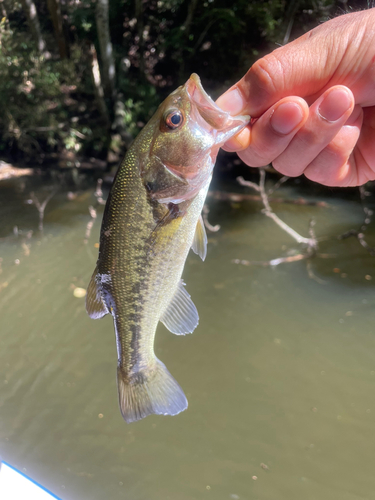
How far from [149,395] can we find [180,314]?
0.44 meters

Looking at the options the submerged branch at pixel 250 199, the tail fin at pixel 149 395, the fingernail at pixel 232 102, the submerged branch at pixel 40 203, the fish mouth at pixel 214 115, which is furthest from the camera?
the submerged branch at pixel 250 199

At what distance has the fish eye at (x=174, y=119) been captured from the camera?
1.36 metres

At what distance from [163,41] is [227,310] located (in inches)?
461

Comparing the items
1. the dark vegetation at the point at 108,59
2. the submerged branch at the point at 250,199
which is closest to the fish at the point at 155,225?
the submerged branch at the point at 250,199

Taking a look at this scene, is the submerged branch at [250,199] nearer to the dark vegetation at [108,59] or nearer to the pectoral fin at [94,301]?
the dark vegetation at [108,59]

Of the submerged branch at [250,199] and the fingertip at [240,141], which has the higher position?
the fingertip at [240,141]

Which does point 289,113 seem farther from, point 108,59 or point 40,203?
point 108,59

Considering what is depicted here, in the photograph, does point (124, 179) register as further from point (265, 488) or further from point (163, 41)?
point (163, 41)

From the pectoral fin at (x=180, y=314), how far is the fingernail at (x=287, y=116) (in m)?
0.91

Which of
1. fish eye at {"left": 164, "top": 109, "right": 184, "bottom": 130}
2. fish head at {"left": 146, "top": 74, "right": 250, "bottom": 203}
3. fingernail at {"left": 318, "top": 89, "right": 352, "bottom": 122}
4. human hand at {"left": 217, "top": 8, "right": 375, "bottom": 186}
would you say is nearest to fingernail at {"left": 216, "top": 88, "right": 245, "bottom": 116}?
human hand at {"left": 217, "top": 8, "right": 375, "bottom": 186}

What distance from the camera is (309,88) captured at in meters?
1.51

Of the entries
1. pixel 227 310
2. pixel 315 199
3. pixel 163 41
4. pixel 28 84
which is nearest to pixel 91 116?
pixel 28 84

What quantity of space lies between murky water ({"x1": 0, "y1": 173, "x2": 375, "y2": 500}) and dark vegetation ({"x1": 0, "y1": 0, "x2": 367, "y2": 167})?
24.7ft

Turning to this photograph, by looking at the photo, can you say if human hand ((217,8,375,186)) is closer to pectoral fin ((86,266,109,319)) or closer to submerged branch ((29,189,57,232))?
pectoral fin ((86,266,109,319))
